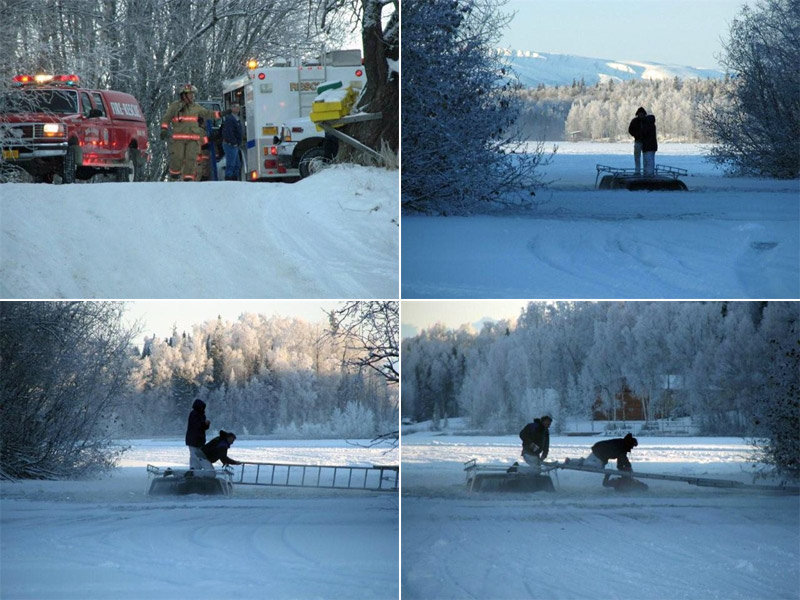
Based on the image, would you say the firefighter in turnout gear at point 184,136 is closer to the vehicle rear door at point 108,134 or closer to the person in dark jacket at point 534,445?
the vehicle rear door at point 108,134

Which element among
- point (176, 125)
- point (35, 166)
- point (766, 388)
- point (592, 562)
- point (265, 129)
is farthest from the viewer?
point (265, 129)

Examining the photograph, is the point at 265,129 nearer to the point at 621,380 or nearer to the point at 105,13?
the point at 105,13

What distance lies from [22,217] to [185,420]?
1322 mm

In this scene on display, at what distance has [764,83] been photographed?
7.56m

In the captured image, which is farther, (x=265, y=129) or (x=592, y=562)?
(x=265, y=129)

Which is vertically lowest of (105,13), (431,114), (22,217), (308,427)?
(308,427)

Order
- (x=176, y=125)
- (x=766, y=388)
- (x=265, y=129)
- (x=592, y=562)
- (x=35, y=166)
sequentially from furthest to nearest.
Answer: (x=265, y=129), (x=176, y=125), (x=35, y=166), (x=766, y=388), (x=592, y=562)

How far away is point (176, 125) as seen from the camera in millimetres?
8641

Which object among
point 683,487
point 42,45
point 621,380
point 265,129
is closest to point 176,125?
point 265,129

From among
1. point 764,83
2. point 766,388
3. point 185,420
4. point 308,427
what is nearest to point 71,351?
point 185,420

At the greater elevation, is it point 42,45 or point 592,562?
point 42,45

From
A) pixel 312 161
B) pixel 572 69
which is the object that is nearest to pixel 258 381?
pixel 312 161

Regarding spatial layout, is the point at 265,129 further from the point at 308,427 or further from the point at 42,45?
the point at 308,427

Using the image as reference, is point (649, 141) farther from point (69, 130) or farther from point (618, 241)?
point (69, 130)
